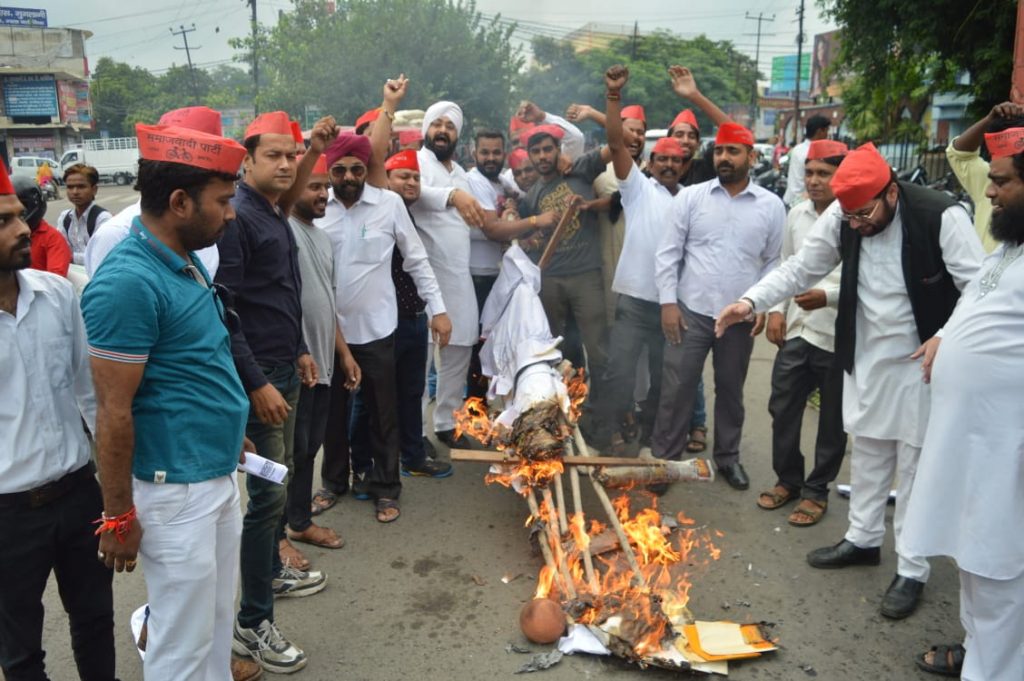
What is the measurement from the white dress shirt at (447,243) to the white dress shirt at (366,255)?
1.74 ft

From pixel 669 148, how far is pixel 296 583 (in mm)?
4057

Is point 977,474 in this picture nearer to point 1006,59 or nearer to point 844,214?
point 844,214

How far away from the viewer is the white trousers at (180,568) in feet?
7.49

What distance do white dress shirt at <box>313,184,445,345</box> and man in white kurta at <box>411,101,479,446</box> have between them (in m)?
0.55

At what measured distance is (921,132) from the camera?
71.7 feet

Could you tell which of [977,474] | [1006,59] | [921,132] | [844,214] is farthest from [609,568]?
[921,132]

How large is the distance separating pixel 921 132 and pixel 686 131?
63.3 feet

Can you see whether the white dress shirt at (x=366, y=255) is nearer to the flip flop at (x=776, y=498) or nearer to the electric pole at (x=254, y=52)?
the flip flop at (x=776, y=498)

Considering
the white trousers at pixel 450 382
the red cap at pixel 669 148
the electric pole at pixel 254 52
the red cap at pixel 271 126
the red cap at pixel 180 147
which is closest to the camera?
the red cap at pixel 180 147

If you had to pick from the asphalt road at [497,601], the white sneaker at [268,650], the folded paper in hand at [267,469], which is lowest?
the asphalt road at [497,601]

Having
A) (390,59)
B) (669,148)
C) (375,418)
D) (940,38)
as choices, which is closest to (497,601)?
(375,418)

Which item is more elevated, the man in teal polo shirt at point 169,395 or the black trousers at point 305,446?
the man in teal polo shirt at point 169,395

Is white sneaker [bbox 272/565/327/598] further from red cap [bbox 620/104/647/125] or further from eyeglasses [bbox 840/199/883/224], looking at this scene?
red cap [bbox 620/104/647/125]

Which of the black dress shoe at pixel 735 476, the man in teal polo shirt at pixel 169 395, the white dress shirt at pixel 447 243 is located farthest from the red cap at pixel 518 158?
the man in teal polo shirt at pixel 169 395
